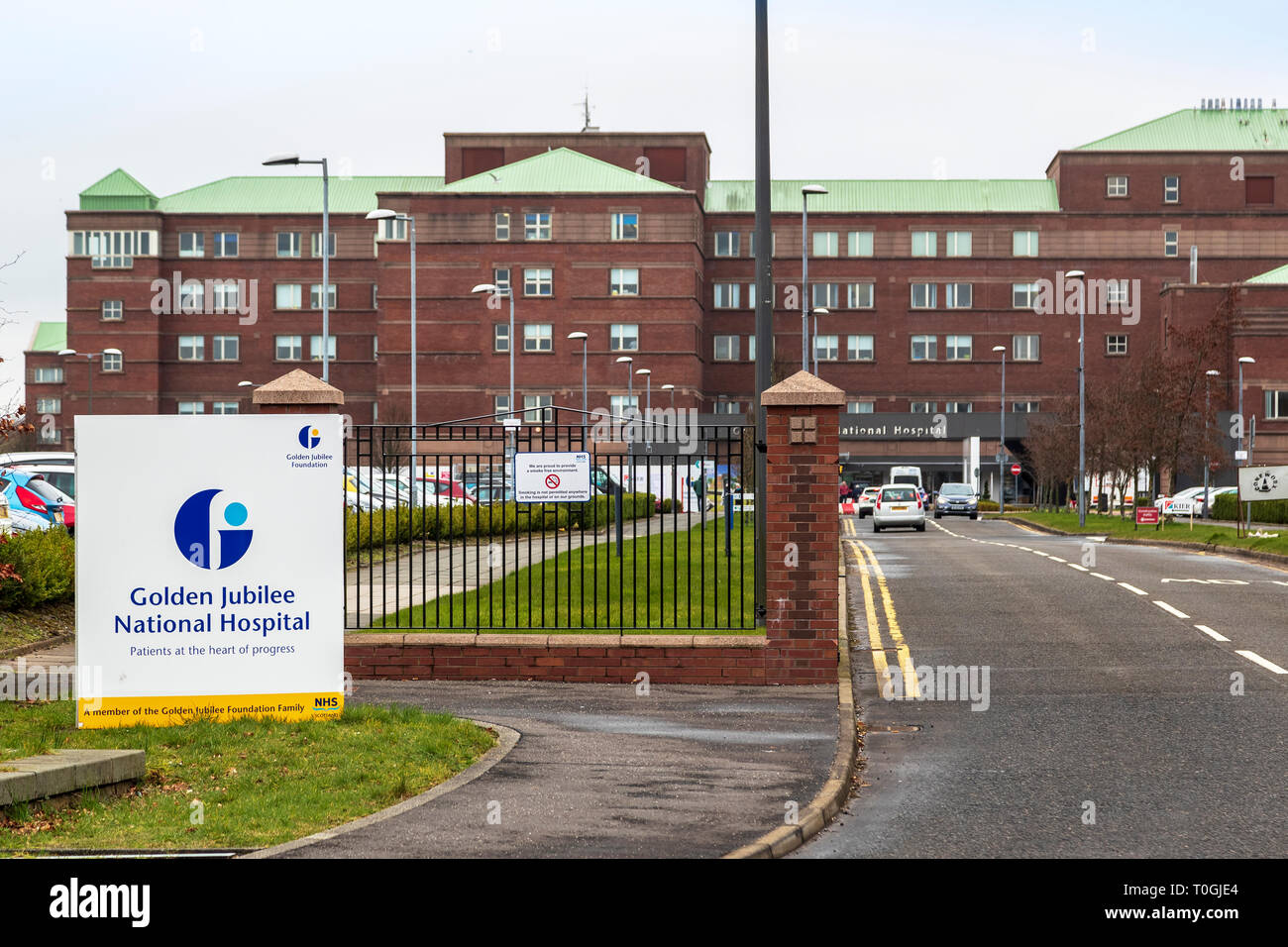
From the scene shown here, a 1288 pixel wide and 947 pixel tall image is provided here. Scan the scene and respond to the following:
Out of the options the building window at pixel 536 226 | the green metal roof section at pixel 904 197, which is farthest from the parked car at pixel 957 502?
the green metal roof section at pixel 904 197

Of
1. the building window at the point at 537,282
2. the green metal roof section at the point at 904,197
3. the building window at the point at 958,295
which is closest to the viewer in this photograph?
the building window at the point at 537,282

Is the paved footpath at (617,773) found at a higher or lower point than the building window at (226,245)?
lower

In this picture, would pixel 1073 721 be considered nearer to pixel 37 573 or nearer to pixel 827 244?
pixel 37 573

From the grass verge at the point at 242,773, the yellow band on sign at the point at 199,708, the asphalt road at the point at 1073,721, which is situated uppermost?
the yellow band on sign at the point at 199,708

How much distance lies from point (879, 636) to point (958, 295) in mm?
78459

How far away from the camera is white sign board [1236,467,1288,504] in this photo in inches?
1262

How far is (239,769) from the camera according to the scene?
30.2 ft

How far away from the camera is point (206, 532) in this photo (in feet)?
35.0

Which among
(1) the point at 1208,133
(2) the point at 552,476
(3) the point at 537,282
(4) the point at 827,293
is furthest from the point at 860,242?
(2) the point at 552,476

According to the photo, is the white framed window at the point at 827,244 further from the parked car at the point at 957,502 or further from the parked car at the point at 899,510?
the parked car at the point at 899,510

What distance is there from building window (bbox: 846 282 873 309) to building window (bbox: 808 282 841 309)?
0.65m

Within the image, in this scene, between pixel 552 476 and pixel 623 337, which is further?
pixel 623 337

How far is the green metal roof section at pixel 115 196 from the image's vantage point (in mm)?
93875

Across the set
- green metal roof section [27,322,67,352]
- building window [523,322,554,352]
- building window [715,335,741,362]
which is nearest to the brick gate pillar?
building window [523,322,554,352]
